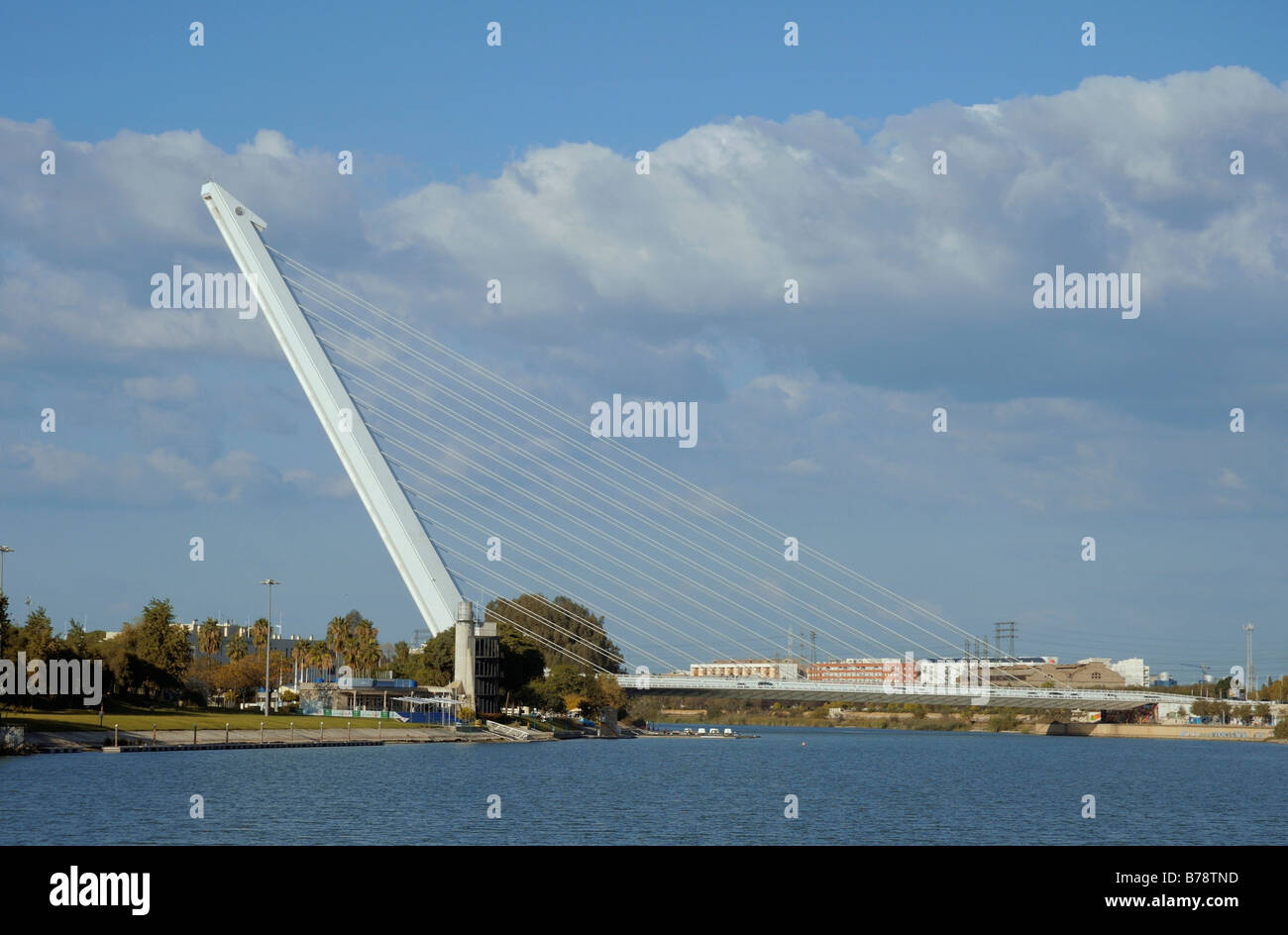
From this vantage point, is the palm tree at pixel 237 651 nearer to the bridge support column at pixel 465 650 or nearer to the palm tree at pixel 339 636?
the palm tree at pixel 339 636

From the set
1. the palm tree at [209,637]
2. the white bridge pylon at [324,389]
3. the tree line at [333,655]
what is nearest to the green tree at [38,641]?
the tree line at [333,655]

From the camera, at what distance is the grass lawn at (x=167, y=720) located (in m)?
70.3

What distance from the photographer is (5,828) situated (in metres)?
34.2

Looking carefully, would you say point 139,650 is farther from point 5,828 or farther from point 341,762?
point 5,828

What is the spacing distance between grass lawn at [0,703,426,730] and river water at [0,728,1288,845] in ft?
27.2

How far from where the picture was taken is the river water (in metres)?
37.2

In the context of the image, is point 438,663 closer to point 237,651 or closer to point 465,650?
point 465,650

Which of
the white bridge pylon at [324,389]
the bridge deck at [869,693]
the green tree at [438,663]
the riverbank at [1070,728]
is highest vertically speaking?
the white bridge pylon at [324,389]

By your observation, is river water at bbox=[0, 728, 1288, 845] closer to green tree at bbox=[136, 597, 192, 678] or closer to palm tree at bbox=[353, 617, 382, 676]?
green tree at bbox=[136, 597, 192, 678]

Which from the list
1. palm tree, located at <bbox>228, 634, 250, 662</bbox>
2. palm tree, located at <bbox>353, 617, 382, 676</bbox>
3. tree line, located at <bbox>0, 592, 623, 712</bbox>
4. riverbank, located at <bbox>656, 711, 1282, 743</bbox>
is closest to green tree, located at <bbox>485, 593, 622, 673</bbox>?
tree line, located at <bbox>0, 592, 623, 712</bbox>

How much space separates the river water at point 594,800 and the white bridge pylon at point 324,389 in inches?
591
